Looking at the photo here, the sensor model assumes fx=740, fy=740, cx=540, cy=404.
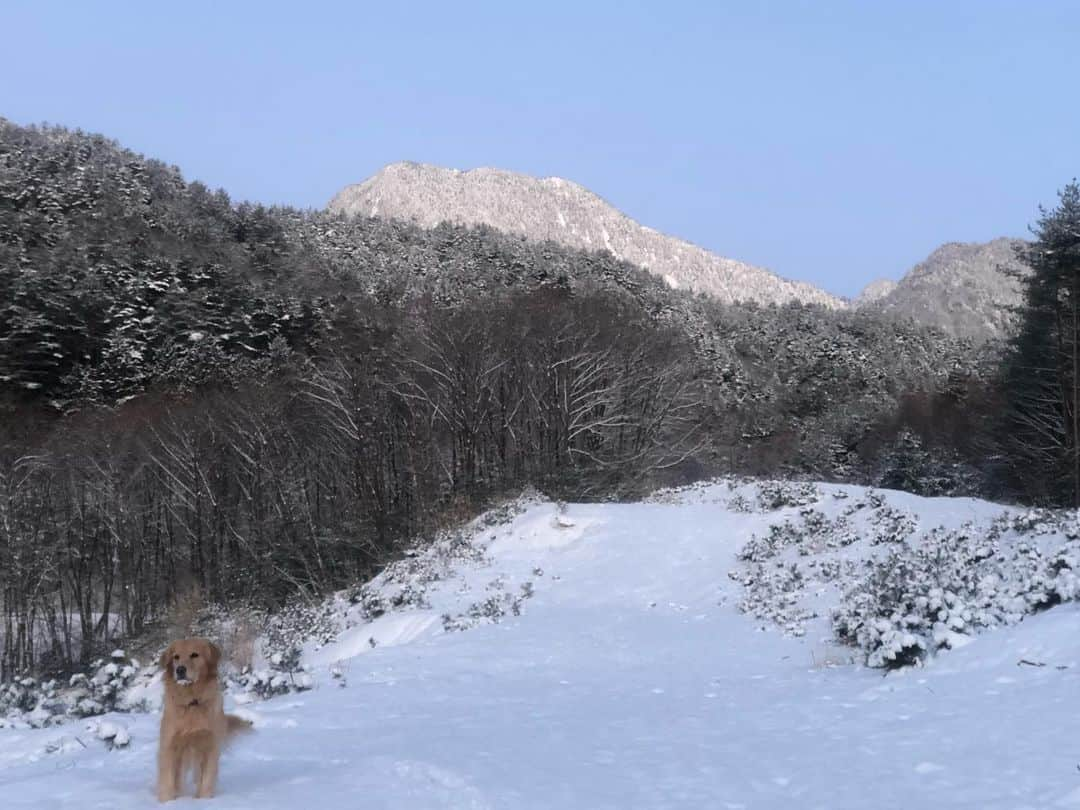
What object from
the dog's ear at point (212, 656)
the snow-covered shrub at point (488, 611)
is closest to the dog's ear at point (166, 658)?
the dog's ear at point (212, 656)

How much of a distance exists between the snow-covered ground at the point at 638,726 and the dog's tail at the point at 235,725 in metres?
0.25

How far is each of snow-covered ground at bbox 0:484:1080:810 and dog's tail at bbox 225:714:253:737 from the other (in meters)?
0.25

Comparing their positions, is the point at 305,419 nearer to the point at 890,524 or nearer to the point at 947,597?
the point at 890,524

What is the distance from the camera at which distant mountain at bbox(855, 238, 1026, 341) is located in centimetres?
13433

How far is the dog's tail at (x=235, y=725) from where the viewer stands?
442 centimetres

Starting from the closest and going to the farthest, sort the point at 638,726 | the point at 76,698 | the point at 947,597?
1. the point at 638,726
2. the point at 947,597
3. the point at 76,698

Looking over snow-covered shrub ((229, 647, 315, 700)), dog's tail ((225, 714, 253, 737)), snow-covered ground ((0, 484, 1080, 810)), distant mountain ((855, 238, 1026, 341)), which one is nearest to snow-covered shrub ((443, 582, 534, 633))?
snow-covered ground ((0, 484, 1080, 810))

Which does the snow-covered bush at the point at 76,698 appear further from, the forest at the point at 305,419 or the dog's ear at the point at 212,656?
the forest at the point at 305,419

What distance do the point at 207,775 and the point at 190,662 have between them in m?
0.61

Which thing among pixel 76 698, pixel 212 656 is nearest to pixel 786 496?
pixel 76 698

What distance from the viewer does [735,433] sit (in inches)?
2131

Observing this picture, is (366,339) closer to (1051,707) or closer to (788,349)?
(1051,707)

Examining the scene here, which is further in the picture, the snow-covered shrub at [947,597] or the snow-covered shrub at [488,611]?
the snow-covered shrub at [488,611]

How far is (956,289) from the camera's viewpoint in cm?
15375
